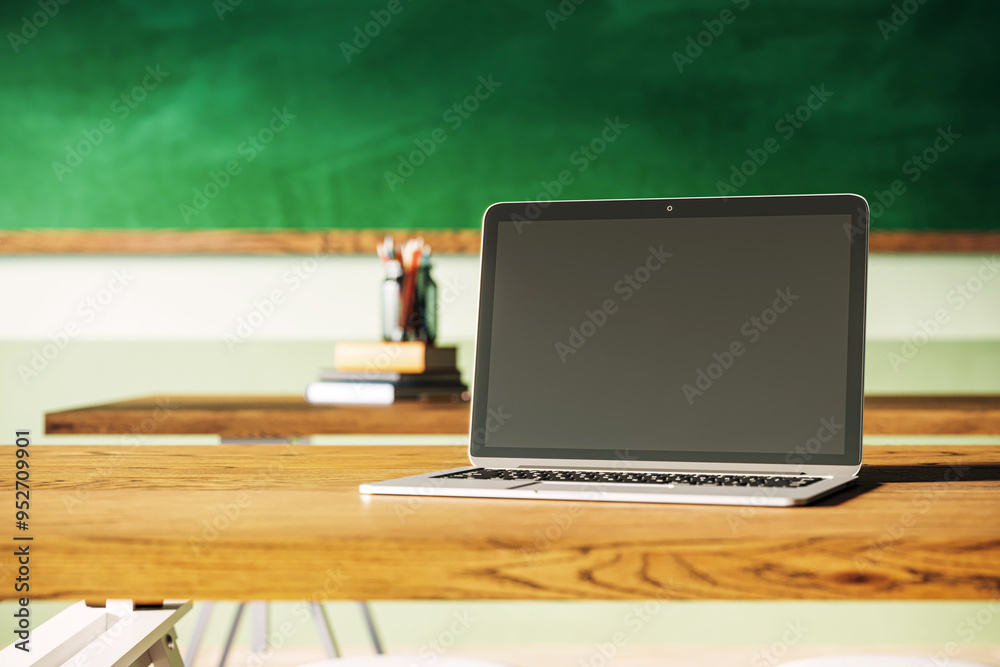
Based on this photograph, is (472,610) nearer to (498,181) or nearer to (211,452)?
(498,181)

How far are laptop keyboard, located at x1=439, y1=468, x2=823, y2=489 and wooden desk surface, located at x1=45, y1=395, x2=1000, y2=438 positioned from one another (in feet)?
3.10

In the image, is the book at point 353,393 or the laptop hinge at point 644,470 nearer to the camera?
the laptop hinge at point 644,470

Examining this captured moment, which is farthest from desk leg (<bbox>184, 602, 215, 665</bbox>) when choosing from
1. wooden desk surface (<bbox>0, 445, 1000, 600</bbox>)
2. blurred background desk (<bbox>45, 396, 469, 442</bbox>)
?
wooden desk surface (<bbox>0, 445, 1000, 600</bbox>)

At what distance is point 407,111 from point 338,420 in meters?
0.95

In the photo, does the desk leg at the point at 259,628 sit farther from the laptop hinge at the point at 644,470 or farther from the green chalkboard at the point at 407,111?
the laptop hinge at the point at 644,470

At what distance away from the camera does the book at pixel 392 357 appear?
199 cm

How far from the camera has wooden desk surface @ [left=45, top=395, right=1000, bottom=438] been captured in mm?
1771

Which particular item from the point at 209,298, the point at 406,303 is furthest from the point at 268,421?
the point at 209,298

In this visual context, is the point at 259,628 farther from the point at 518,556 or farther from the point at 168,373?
the point at 518,556

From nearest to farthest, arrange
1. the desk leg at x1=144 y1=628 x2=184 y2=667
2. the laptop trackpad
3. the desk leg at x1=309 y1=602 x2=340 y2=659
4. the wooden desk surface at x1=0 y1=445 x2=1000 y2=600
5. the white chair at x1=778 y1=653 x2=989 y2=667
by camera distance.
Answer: the wooden desk surface at x1=0 y1=445 x2=1000 y2=600 < the laptop trackpad < the desk leg at x1=144 y1=628 x2=184 y2=667 < the white chair at x1=778 y1=653 x2=989 y2=667 < the desk leg at x1=309 y1=602 x2=340 y2=659

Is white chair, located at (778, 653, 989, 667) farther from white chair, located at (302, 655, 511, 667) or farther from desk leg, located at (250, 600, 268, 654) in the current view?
desk leg, located at (250, 600, 268, 654)

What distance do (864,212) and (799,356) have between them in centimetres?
14

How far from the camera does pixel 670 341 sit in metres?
0.89

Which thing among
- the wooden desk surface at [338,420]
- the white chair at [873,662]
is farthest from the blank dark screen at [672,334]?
the wooden desk surface at [338,420]
